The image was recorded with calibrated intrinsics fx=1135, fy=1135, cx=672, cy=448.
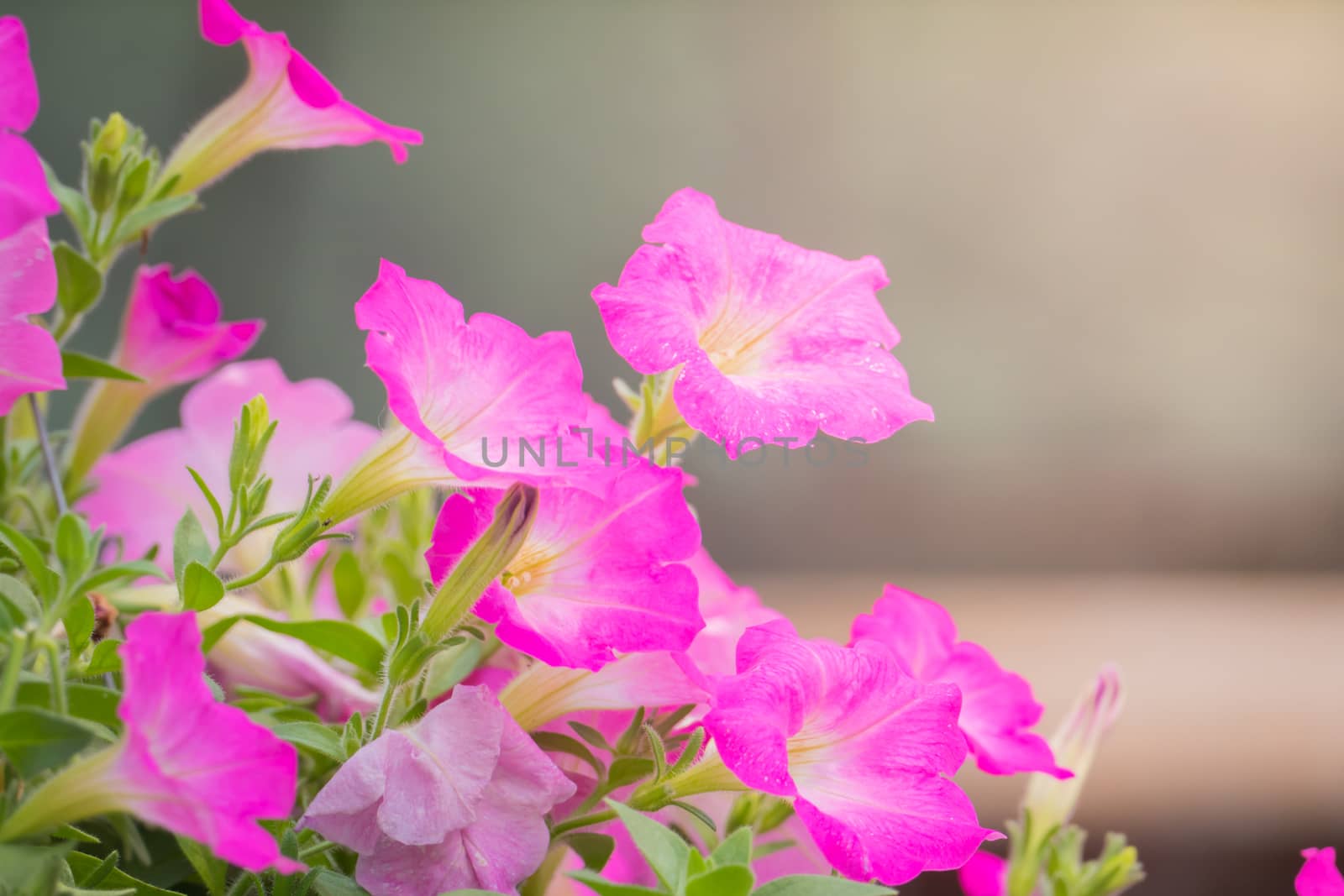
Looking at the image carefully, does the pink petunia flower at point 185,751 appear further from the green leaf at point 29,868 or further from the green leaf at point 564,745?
the green leaf at point 564,745

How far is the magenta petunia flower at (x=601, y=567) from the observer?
262 millimetres

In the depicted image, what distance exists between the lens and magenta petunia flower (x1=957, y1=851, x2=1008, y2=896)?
415 mm

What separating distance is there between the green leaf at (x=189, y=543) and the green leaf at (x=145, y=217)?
120 mm

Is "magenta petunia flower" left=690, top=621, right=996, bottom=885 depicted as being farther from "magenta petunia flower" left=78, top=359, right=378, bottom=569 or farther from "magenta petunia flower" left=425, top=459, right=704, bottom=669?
"magenta petunia flower" left=78, top=359, right=378, bottom=569

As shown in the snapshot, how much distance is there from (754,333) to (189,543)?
16cm

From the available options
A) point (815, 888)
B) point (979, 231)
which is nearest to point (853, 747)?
point (815, 888)

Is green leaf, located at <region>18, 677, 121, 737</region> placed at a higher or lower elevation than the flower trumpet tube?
lower

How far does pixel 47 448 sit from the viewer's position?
1.15 feet

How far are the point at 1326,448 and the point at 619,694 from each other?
2.35 m

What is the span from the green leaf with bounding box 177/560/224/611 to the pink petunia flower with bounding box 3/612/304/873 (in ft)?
0.18

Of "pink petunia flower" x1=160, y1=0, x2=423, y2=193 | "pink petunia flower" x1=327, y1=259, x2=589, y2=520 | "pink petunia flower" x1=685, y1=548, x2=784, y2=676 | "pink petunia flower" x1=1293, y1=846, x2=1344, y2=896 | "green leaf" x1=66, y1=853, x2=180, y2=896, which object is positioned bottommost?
"green leaf" x1=66, y1=853, x2=180, y2=896

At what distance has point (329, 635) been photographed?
31cm

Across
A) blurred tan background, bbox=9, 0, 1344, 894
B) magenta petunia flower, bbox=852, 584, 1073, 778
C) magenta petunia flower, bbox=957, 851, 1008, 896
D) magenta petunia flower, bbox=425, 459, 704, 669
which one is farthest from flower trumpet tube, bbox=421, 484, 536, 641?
blurred tan background, bbox=9, 0, 1344, 894

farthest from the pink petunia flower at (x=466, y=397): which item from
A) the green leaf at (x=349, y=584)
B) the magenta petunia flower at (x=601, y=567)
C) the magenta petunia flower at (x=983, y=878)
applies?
the magenta petunia flower at (x=983, y=878)
